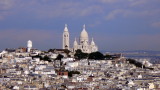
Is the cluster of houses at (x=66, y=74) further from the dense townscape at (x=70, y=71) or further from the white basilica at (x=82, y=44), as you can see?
the white basilica at (x=82, y=44)

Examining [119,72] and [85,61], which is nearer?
[119,72]

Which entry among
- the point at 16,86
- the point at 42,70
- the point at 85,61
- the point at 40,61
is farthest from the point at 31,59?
the point at 16,86

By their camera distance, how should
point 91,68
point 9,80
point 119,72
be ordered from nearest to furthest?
1. point 9,80
2. point 119,72
3. point 91,68

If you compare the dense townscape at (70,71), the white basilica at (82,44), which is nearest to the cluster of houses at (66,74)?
the dense townscape at (70,71)

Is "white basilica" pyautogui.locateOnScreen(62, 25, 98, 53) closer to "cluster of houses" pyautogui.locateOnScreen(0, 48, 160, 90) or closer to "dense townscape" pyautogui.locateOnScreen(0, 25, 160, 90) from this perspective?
"dense townscape" pyautogui.locateOnScreen(0, 25, 160, 90)

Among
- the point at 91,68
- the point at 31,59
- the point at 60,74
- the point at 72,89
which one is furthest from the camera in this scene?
the point at 31,59

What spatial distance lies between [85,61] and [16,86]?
3271 cm

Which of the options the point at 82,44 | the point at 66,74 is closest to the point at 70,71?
the point at 66,74

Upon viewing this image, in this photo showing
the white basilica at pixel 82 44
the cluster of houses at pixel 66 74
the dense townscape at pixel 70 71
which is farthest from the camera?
the white basilica at pixel 82 44

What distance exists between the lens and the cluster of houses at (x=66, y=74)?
44.7 m

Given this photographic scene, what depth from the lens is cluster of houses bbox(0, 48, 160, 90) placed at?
44684mm

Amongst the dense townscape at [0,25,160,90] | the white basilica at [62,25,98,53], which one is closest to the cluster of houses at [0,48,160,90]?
the dense townscape at [0,25,160,90]

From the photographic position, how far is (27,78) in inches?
1998

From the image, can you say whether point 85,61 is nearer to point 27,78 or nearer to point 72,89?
point 27,78
